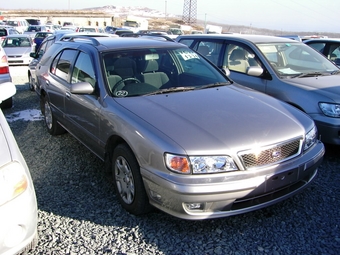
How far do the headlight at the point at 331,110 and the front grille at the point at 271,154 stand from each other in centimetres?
153

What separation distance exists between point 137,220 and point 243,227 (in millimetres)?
958

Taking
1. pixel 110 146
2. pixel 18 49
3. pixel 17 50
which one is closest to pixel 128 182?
pixel 110 146

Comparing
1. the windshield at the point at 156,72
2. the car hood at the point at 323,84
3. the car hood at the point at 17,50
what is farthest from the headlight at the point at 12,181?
the car hood at the point at 17,50

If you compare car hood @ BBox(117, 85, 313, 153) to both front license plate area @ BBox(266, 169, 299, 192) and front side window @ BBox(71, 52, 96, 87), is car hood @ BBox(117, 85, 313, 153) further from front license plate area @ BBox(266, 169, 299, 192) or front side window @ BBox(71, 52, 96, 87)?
front side window @ BBox(71, 52, 96, 87)

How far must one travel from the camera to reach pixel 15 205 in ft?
7.34

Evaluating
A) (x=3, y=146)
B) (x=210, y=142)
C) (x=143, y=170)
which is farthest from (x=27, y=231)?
(x=210, y=142)

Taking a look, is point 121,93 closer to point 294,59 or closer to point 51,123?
point 51,123

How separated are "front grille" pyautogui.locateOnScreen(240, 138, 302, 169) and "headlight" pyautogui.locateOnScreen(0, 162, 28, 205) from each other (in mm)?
1637

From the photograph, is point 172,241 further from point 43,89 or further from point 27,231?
point 43,89

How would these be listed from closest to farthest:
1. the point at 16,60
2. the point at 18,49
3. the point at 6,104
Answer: the point at 6,104
the point at 16,60
the point at 18,49

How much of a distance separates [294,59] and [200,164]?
3703 millimetres

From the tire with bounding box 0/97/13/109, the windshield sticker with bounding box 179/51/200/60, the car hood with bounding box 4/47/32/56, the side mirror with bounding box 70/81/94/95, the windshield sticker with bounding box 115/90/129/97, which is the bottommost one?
the car hood with bounding box 4/47/32/56

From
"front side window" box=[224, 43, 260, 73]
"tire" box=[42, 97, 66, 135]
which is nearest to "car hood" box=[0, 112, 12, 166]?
"tire" box=[42, 97, 66, 135]

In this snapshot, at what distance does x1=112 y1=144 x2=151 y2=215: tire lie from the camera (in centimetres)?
301
